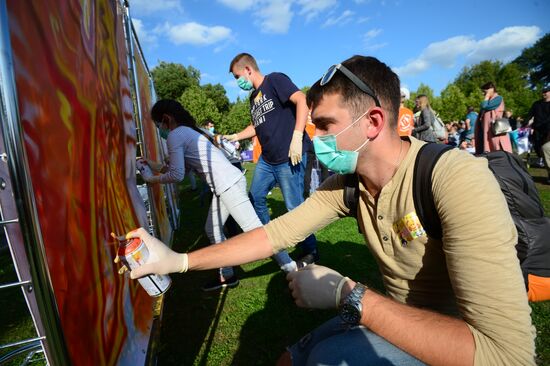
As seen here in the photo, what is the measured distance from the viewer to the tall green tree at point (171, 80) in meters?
42.0

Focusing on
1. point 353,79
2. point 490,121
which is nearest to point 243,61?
point 353,79

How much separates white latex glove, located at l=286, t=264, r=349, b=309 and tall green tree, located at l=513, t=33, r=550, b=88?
71.7 m

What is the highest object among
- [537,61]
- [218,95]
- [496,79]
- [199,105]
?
[218,95]

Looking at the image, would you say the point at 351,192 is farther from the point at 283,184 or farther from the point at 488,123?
the point at 488,123

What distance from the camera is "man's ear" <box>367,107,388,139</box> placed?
5.11 feet

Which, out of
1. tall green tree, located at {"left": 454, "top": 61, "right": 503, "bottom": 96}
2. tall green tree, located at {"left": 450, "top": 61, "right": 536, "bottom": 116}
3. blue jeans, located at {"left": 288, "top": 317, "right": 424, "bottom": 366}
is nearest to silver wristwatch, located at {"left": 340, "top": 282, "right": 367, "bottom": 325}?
blue jeans, located at {"left": 288, "top": 317, "right": 424, "bottom": 366}

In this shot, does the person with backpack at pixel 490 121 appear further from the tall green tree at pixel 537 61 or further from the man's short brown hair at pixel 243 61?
the tall green tree at pixel 537 61

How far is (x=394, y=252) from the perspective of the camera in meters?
1.55

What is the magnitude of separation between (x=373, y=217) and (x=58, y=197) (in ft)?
4.39

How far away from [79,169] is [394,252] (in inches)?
56.0

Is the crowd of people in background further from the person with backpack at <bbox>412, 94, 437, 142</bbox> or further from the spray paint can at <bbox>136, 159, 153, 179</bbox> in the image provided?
the spray paint can at <bbox>136, 159, 153, 179</bbox>

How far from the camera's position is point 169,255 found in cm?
158

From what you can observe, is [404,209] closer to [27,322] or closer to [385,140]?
[385,140]

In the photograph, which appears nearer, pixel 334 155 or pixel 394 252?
pixel 394 252
